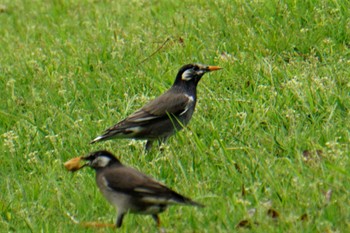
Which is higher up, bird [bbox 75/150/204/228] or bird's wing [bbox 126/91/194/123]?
bird [bbox 75/150/204/228]

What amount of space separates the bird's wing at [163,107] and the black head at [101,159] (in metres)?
1.65

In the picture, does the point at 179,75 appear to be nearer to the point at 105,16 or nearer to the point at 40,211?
the point at 40,211

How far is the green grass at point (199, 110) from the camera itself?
21.5 feet

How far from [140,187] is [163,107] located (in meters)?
2.39

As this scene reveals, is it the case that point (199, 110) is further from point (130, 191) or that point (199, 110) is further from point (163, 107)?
point (130, 191)

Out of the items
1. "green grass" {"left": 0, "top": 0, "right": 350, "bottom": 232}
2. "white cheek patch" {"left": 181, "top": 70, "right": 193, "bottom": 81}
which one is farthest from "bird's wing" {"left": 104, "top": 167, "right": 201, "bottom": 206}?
"white cheek patch" {"left": 181, "top": 70, "right": 193, "bottom": 81}

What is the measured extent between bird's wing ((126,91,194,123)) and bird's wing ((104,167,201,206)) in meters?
1.93

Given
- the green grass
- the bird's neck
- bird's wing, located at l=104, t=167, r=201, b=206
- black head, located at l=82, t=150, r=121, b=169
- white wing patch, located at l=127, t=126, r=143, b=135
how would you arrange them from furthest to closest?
the bird's neck → white wing patch, located at l=127, t=126, r=143, b=135 → black head, located at l=82, t=150, r=121, b=169 → the green grass → bird's wing, located at l=104, t=167, r=201, b=206

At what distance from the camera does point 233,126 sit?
8352 millimetres

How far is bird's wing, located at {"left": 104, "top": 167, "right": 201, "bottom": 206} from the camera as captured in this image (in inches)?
242

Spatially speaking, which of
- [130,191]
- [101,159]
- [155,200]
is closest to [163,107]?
[101,159]

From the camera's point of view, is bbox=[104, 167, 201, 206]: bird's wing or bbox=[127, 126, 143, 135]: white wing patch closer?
bbox=[104, 167, 201, 206]: bird's wing

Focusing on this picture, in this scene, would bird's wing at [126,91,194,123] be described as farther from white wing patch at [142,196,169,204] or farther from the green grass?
white wing patch at [142,196,169,204]

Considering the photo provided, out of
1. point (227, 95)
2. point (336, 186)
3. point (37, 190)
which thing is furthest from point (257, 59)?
point (336, 186)
